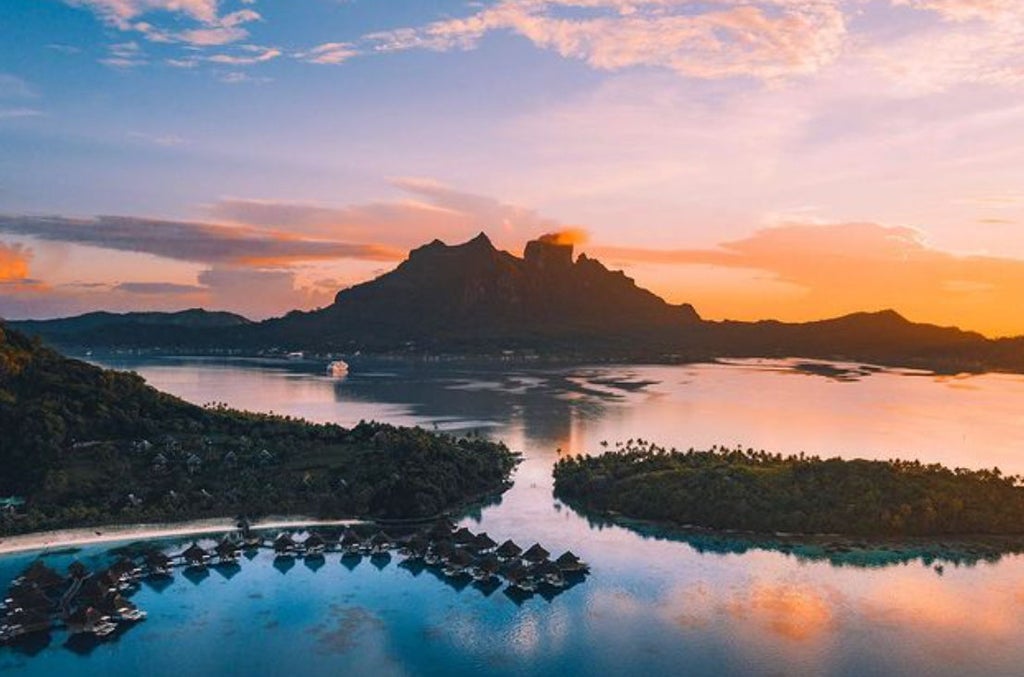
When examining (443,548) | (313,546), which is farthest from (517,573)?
(313,546)

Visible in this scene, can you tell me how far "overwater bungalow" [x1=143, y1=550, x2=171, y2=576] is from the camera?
45891mm

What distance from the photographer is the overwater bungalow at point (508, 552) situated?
158 ft

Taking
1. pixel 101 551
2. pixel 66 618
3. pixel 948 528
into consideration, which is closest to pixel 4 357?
pixel 101 551

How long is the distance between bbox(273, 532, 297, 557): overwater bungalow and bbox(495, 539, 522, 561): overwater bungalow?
12685mm

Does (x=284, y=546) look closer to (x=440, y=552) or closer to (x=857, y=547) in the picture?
(x=440, y=552)

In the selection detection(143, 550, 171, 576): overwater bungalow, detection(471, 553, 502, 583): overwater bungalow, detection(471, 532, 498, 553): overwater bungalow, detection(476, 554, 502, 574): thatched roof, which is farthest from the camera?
detection(471, 532, 498, 553): overwater bungalow

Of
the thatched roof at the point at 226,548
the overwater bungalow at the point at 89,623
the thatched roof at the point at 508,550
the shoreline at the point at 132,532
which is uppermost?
the thatched roof at the point at 508,550

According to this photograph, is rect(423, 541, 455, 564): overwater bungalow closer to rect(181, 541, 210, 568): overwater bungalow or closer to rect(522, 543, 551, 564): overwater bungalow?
rect(522, 543, 551, 564): overwater bungalow

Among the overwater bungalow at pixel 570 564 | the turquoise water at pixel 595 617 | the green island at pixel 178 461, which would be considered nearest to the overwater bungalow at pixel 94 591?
the turquoise water at pixel 595 617

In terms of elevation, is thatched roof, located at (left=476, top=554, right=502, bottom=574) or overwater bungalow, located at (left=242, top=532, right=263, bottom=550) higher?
thatched roof, located at (left=476, top=554, right=502, bottom=574)

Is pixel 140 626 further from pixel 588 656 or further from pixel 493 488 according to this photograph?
pixel 493 488

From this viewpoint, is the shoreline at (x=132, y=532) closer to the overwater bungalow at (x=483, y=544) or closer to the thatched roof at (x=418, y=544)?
the thatched roof at (x=418, y=544)

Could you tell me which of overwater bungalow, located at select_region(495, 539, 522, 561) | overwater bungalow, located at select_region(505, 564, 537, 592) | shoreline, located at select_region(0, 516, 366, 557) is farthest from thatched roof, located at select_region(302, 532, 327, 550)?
overwater bungalow, located at select_region(505, 564, 537, 592)

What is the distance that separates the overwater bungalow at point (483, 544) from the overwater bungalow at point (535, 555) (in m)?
2.86
